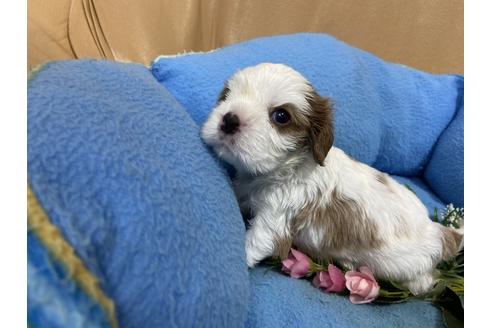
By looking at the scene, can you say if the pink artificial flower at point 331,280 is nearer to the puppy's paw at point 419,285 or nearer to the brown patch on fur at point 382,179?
the puppy's paw at point 419,285

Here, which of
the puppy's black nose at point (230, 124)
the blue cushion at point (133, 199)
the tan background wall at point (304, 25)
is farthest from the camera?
the tan background wall at point (304, 25)

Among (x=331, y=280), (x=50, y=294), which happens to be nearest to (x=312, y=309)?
(x=331, y=280)

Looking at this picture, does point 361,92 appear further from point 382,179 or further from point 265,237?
point 265,237

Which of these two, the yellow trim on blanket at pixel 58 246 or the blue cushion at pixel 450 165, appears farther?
the blue cushion at pixel 450 165

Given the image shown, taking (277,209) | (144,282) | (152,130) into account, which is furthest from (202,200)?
(277,209)

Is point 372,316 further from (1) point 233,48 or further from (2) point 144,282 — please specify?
(1) point 233,48

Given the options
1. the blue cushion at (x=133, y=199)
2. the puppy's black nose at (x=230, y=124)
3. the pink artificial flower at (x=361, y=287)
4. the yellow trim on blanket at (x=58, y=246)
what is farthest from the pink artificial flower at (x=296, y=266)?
the yellow trim on blanket at (x=58, y=246)

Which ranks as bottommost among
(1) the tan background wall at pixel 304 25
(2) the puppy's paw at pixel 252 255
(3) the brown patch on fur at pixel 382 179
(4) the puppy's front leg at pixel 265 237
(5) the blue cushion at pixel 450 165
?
(5) the blue cushion at pixel 450 165

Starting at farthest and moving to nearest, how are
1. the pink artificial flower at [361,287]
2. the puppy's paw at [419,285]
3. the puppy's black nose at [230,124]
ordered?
the puppy's paw at [419,285] < the pink artificial flower at [361,287] < the puppy's black nose at [230,124]
